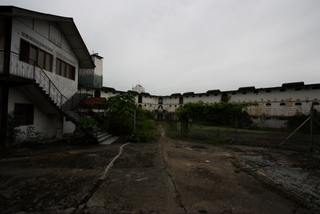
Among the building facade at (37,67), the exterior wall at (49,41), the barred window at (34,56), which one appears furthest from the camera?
the barred window at (34,56)

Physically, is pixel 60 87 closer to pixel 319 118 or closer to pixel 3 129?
pixel 3 129

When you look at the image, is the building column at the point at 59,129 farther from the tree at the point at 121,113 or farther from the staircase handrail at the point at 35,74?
the tree at the point at 121,113

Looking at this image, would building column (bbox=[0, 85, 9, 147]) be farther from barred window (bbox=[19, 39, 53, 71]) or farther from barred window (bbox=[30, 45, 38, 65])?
barred window (bbox=[30, 45, 38, 65])

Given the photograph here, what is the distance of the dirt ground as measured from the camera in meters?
2.59

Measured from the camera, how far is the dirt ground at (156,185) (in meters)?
2.59

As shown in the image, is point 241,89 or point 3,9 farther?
point 241,89

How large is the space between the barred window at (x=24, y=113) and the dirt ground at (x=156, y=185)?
2.86 metres

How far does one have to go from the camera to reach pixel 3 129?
6328mm

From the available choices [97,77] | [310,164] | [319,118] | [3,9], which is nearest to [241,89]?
[319,118]

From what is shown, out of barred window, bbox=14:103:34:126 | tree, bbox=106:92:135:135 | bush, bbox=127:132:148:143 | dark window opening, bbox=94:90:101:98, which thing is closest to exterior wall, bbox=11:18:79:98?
barred window, bbox=14:103:34:126

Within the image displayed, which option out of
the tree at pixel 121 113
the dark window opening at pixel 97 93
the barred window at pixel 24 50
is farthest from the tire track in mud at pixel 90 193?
the dark window opening at pixel 97 93

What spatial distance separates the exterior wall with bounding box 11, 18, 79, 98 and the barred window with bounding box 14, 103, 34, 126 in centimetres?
227

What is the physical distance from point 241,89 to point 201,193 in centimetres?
2846

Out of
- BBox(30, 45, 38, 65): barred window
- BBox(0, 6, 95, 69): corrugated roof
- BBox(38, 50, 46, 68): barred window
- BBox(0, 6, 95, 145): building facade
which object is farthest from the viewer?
BBox(38, 50, 46, 68): barred window
